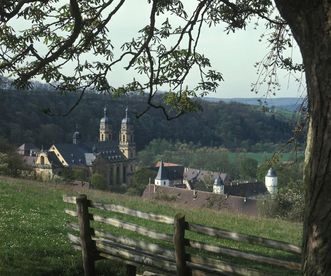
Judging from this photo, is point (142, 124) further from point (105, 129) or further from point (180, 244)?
point (180, 244)

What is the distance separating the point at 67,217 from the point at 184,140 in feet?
285

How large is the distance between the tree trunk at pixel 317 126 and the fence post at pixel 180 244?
2189 mm

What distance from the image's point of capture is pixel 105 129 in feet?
269

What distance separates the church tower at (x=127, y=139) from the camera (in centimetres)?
8231

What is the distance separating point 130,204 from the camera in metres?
16.3

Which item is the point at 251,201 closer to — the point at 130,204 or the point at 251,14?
the point at 130,204

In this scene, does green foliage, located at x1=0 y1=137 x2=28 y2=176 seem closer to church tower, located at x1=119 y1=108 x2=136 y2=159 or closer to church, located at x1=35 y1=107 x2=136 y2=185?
church, located at x1=35 y1=107 x2=136 y2=185

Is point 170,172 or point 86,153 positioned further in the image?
point 170,172

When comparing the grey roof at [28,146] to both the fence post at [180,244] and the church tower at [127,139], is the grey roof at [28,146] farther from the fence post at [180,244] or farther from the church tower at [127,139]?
the fence post at [180,244]

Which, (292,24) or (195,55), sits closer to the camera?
(292,24)

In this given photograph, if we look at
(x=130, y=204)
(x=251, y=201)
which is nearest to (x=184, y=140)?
(x=251, y=201)

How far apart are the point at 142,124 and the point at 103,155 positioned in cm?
1155

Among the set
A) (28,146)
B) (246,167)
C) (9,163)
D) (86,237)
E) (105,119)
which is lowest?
(246,167)

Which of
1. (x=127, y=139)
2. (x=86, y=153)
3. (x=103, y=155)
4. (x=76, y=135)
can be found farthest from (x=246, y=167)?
(x=76, y=135)
